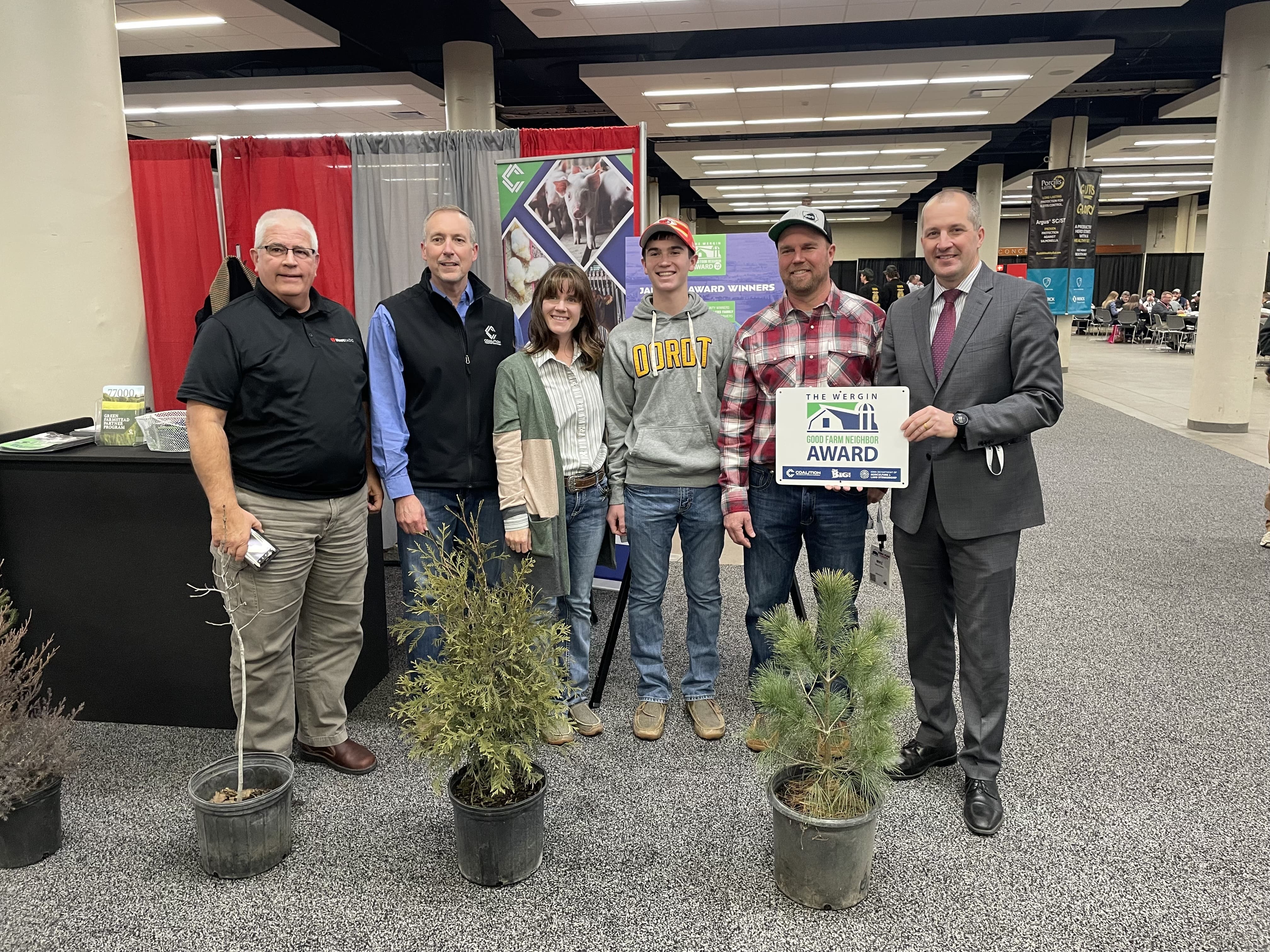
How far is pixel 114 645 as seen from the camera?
3041mm

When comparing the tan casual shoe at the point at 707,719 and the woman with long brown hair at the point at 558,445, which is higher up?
the woman with long brown hair at the point at 558,445

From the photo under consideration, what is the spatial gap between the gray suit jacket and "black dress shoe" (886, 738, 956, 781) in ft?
2.48

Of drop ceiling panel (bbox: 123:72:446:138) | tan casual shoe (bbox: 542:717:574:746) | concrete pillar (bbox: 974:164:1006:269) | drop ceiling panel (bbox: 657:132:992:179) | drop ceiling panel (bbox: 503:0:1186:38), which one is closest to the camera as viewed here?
tan casual shoe (bbox: 542:717:574:746)

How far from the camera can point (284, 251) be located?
2443 millimetres

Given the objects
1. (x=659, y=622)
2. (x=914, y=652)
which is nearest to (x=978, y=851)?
(x=914, y=652)

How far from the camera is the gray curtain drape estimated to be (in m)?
4.41

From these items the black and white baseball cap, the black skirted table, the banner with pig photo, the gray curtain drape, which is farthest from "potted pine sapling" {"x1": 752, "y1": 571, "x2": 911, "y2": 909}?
the gray curtain drape

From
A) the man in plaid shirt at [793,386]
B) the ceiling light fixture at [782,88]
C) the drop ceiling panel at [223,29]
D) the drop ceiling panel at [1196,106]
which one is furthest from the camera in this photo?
the drop ceiling panel at [1196,106]

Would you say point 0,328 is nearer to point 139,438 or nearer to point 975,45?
point 139,438

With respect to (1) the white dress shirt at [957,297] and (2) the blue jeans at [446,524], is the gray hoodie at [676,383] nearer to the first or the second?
(2) the blue jeans at [446,524]

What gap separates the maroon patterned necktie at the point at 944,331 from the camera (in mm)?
2393

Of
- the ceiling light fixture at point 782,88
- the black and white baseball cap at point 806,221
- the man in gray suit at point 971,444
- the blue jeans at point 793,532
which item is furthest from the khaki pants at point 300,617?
the ceiling light fixture at point 782,88

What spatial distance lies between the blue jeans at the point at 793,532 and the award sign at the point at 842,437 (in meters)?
0.12

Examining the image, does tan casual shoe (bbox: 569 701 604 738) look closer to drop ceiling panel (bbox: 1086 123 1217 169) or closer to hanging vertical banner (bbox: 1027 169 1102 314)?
hanging vertical banner (bbox: 1027 169 1102 314)
